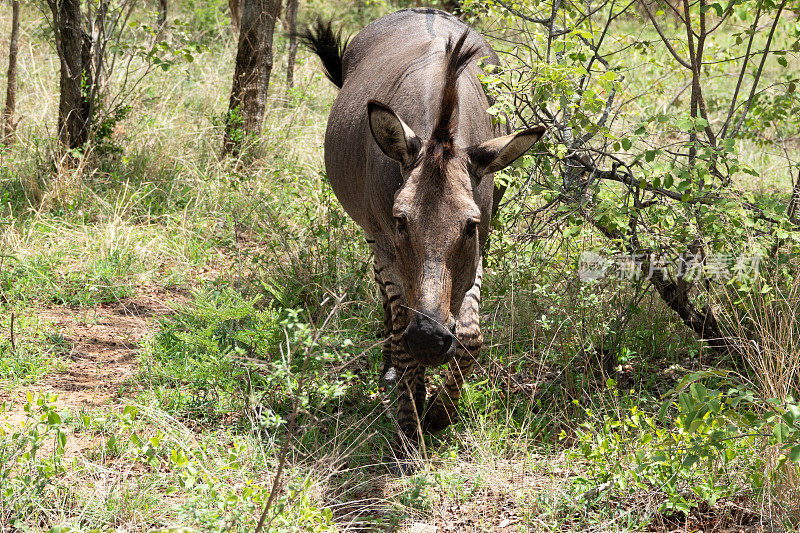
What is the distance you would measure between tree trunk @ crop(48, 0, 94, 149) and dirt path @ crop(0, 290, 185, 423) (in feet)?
8.38

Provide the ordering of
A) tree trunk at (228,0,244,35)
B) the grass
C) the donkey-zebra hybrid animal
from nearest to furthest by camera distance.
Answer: the grass
the donkey-zebra hybrid animal
tree trunk at (228,0,244,35)

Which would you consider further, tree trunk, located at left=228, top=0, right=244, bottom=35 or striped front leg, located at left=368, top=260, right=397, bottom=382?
tree trunk, located at left=228, top=0, right=244, bottom=35

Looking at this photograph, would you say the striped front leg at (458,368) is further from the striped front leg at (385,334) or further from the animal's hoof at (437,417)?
the striped front leg at (385,334)

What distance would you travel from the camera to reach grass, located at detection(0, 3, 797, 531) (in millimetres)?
3604

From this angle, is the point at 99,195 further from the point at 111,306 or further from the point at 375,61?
the point at 375,61

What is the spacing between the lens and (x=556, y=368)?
5293 mm

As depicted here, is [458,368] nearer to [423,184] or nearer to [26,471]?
[423,184]

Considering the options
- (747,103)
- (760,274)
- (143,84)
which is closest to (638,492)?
(760,274)

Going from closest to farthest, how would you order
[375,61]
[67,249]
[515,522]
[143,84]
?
[515,522], [375,61], [67,249], [143,84]

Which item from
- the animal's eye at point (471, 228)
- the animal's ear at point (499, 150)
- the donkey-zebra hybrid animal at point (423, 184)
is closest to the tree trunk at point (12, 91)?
the donkey-zebra hybrid animal at point (423, 184)

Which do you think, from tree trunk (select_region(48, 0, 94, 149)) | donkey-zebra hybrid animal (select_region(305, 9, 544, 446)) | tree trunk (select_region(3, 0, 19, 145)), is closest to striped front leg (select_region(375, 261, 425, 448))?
donkey-zebra hybrid animal (select_region(305, 9, 544, 446))

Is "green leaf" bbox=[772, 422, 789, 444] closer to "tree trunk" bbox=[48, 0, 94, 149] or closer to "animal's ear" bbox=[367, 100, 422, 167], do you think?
"animal's ear" bbox=[367, 100, 422, 167]

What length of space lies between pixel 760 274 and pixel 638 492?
1702 mm

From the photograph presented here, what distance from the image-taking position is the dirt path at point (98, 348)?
15.9ft
